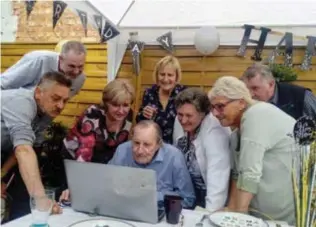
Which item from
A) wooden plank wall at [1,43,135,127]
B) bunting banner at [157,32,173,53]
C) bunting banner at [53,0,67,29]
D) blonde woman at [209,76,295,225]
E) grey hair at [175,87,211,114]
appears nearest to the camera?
blonde woman at [209,76,295,225]

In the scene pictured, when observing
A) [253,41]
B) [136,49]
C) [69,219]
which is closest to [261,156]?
[69,219]

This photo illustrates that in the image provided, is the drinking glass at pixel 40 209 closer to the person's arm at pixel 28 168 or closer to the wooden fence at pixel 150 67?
the person's arm at pixel 28 168

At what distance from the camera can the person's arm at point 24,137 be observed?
65.9 inches

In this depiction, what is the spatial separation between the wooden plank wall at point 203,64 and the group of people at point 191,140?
82 cm

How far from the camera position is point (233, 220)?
4.86 feet

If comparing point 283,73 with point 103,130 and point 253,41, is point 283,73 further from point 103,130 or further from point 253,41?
point 103,130

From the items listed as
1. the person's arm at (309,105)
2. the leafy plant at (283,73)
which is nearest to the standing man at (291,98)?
the person's arm at (309,105)

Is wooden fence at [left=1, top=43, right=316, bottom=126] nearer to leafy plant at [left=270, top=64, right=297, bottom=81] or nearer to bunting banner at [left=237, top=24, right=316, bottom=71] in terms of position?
bunting banner at [left=237, top=24, right=316, bottom=71]

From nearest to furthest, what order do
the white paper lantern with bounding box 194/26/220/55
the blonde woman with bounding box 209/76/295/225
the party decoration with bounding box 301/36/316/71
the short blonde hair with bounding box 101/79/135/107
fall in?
the blonde woman with bounding box 209/76/295/225 → the short blonde hair with bounding box 101/79/135/107 → the party decoration with bounding box 301/36/316/71 → the white paper lantern with bounding box 194/26/220/55

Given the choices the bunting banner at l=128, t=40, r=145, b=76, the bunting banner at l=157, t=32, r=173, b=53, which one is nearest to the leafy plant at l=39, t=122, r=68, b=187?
the bunting banner at l=128, t=40, r=145, b=76

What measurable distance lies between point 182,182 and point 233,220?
0.45 m

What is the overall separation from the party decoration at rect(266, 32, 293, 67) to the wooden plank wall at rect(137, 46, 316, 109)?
0.16 feet

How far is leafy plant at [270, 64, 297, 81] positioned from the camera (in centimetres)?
306

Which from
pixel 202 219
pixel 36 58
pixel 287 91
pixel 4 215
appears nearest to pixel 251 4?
pixel 287 91
